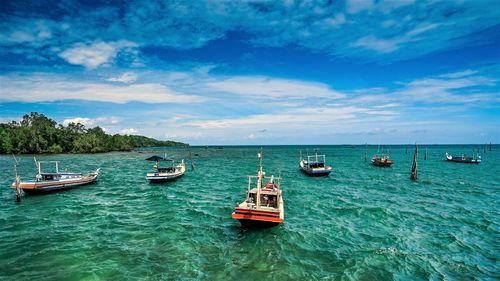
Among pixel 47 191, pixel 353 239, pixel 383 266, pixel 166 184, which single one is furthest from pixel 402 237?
pixel 47 191

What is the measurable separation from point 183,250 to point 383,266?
1196 centimetres

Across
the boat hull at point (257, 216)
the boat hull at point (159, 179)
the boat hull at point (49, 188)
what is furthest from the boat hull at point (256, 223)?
the boat hull at point (49, 188)

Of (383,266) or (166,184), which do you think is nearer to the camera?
(383,266)

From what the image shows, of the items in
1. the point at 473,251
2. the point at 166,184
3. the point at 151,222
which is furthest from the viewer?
the point at 166,184

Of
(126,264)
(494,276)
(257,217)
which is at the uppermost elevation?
(257,217)

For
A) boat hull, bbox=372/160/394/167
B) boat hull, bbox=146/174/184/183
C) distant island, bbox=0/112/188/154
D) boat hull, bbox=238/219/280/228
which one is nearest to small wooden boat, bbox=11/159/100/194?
boat hull, bbox=146/174/184/183

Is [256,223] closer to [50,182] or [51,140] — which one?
[50,182]

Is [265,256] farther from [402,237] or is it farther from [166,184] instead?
[166,184]

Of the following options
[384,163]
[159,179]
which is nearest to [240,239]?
[159,179]

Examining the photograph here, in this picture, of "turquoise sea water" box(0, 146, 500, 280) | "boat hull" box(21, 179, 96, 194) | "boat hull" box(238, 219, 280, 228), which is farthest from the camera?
"boat hull" box(21, 179, 96, 194)

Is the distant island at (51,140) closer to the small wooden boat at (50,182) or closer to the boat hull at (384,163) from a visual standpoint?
the small wooden boat at (50,182)

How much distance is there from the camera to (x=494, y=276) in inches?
571

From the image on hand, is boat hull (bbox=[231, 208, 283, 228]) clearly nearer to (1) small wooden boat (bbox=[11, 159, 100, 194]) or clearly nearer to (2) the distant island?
(1) small wooden boat (bbox=[11, 159, 100, 194])

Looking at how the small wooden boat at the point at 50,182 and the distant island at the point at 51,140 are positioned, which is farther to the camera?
the distant island at the point at 51,140
